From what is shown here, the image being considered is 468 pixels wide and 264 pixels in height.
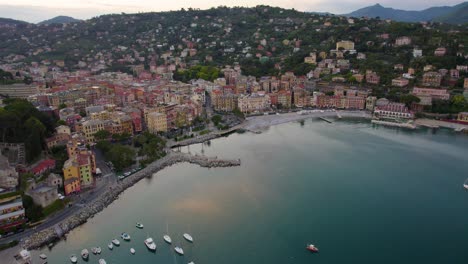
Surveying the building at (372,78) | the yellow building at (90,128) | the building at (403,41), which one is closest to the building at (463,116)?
the building at (372,78)

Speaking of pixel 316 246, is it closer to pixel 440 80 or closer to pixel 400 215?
pixel 400 215

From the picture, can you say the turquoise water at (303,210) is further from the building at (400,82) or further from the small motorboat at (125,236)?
the building at (400,82)

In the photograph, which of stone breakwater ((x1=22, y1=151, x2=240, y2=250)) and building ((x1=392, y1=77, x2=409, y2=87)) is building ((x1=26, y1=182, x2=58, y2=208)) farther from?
building ((x1=392, y1=77, x2=409, y2=87))

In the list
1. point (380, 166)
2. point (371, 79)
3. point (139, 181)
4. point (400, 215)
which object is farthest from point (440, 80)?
point (139, 181)

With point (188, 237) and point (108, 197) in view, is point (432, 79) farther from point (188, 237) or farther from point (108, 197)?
point (108, 197)

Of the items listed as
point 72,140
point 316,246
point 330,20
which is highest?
point 330,20

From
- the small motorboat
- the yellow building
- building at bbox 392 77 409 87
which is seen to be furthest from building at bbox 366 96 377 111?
the small motorboat

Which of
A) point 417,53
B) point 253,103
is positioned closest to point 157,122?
point 253,103
